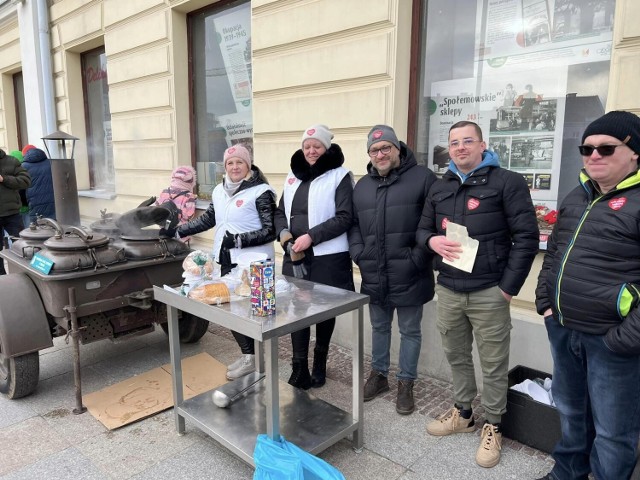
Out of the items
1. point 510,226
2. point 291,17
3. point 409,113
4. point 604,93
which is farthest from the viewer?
point 291,17

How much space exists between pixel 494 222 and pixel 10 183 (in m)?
5.76

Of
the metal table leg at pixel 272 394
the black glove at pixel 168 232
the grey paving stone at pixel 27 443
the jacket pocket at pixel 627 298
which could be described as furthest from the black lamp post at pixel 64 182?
the jacket pocket at pixel 627 298

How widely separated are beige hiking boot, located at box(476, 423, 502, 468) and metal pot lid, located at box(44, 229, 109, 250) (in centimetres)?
270

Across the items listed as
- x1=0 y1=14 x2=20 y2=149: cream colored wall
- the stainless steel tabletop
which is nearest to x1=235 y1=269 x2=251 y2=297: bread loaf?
the stainless steel tabletop

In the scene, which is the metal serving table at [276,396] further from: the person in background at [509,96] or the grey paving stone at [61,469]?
the person in background at [509,96]

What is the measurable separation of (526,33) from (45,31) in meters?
7.91

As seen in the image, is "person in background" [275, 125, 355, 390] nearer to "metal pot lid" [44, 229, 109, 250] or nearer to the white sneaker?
the white sneaker

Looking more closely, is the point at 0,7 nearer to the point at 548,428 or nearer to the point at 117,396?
the point at 117,396

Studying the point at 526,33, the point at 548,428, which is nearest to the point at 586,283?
the point at 548,428

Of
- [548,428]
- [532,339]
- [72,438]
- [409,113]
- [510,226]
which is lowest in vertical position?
[72,438]

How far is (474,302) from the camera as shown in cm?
253

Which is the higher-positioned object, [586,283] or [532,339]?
[586,283]

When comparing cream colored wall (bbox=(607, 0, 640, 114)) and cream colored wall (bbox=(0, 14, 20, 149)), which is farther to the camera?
cream colored wall (bbox=(0, 14, 20, 149))

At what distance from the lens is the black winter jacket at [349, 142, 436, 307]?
283 centimetres
